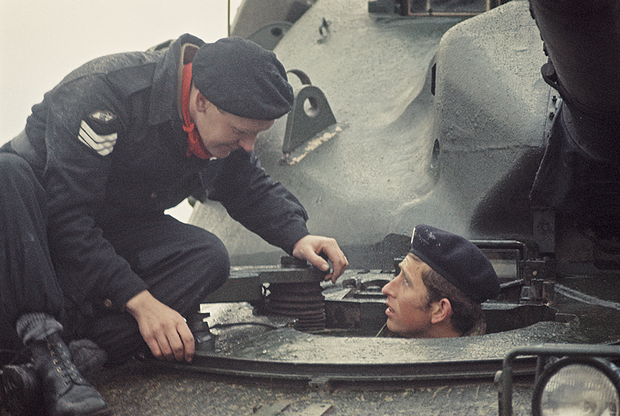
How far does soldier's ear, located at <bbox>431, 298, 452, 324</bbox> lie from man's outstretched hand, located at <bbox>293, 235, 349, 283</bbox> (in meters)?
0.39

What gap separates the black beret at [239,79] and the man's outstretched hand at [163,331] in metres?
0.64

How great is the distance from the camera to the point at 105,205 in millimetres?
2496

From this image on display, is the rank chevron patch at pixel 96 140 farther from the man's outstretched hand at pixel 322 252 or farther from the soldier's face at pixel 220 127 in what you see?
the man's outstretched hand at pixel 322 252

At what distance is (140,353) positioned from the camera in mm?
2281

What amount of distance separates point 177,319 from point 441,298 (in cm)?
91

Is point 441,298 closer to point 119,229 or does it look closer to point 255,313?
point 255,313

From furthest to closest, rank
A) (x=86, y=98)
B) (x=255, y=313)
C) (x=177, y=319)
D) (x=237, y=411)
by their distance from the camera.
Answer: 1. (x=255, y=313)
2. (x=86, y=98)
3. (x=177, y=319)
4. (x=237, y=411)

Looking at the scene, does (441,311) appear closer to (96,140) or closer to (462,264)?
(462,264)

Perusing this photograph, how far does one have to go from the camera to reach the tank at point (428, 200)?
183 centimetres

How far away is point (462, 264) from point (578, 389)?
116cm

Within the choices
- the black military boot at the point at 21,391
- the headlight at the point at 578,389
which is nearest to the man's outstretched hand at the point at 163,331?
the black military boot at the point at 21,391

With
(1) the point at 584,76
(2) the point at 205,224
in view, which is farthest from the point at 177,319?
(2) the point at 205,224

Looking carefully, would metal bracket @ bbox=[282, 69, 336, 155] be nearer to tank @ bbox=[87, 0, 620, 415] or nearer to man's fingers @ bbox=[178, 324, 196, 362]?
tank @ bbox=[87, 0, 620, 415]

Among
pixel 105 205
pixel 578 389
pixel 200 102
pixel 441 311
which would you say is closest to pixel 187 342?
pixel 105 205
